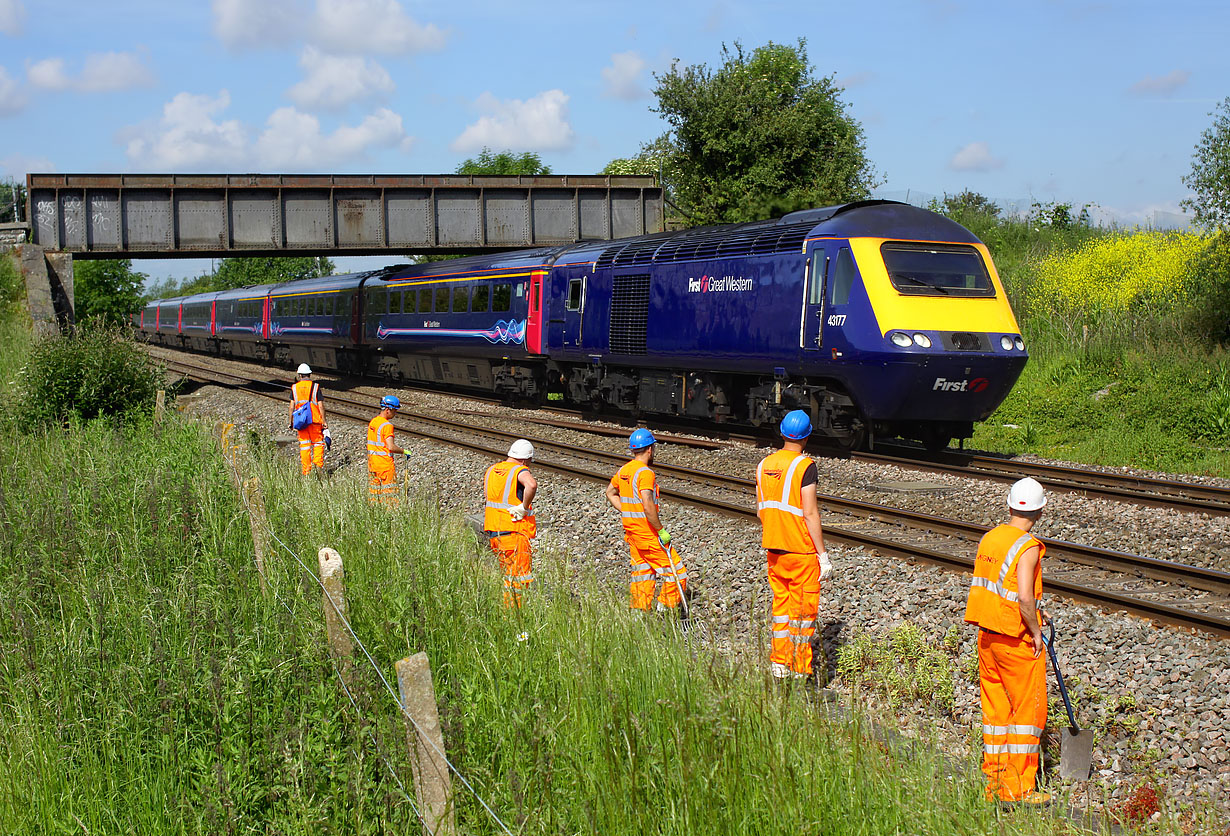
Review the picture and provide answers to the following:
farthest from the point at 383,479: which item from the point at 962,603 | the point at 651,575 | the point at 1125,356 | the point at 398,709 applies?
the point at 1125,356

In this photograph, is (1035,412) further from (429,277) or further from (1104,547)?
(429,277)

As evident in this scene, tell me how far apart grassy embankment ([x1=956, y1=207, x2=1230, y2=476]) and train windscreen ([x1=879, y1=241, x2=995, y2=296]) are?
14.2 feet

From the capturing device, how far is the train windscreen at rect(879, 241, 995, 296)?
1326 cm

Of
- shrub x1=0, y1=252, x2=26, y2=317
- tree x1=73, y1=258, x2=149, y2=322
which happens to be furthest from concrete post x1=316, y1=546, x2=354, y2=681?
tree x1=73, y1=258, x2=149, y2=322

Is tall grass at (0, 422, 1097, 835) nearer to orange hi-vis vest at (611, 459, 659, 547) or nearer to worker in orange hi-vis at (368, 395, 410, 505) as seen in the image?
orange hi-vis vest at (611, 459, 659, 547)

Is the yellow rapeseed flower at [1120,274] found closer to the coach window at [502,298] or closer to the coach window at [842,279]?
the coach window at [842,279]

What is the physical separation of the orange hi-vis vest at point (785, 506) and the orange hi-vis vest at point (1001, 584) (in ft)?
4.44

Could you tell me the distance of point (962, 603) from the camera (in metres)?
7.59

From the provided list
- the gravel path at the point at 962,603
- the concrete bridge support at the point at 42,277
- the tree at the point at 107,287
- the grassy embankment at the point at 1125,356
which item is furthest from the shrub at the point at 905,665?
the tree at the point at 107,287

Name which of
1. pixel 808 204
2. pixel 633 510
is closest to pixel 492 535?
pixel 633 510

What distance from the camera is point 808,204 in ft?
121

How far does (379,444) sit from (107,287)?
64.2m

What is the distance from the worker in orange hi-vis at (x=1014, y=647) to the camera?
16.5 feet

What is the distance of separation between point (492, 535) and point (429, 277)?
1981 centimetres
